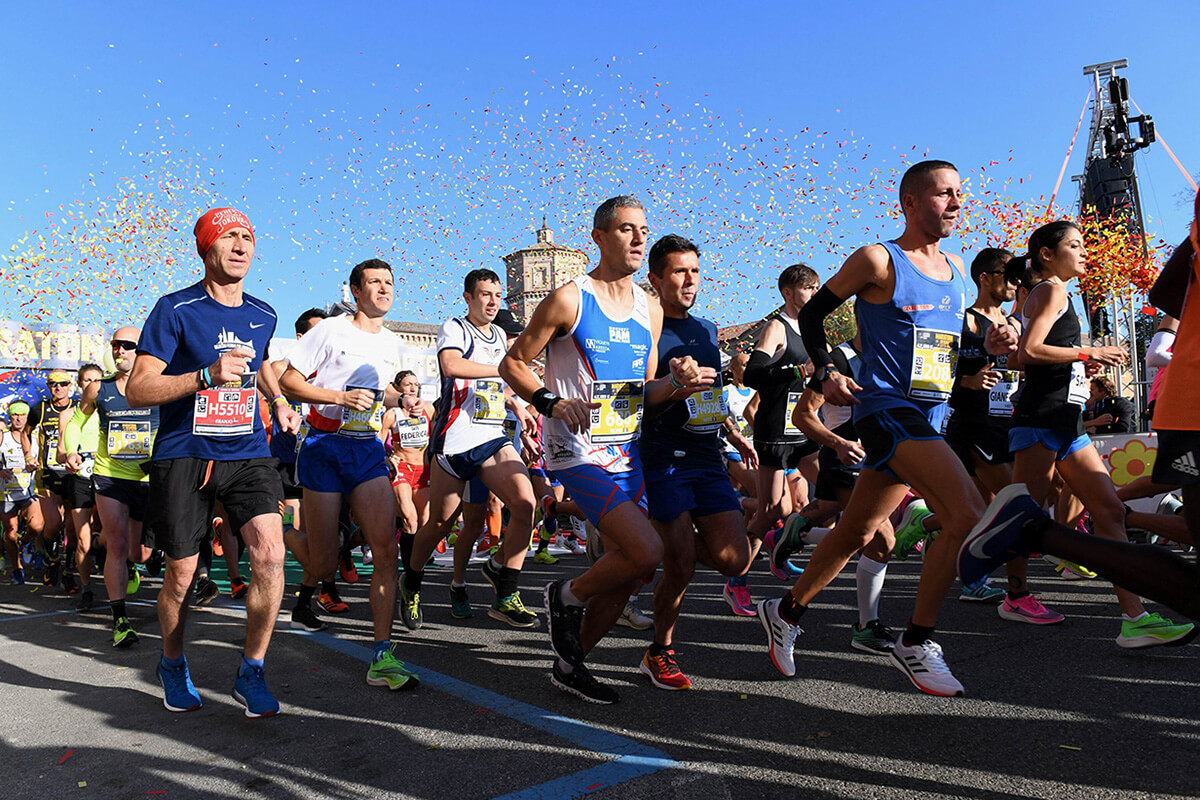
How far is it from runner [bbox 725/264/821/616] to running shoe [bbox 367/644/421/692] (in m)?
2.39

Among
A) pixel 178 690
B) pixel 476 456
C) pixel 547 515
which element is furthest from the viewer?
pixel 547 515

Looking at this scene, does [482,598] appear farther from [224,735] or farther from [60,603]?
[60,603]

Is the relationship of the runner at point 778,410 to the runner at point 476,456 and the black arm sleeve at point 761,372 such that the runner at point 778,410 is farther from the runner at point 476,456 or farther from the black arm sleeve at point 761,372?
the runner at point 476,456

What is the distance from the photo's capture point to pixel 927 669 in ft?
10.6

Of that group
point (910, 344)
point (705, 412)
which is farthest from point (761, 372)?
point (910, 344)

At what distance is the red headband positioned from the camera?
384 cm

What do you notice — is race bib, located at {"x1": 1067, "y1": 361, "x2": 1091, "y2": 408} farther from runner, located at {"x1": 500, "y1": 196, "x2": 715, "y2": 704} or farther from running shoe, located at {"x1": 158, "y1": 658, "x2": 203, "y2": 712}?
running shoe, located at {"x1": 158, "y1": 658, "x2": 203, "y2": 712}

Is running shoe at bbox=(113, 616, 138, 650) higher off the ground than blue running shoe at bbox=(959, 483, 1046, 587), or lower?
lower

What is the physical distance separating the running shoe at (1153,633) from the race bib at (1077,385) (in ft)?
3.86

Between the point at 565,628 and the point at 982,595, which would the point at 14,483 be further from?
the point at 982,595

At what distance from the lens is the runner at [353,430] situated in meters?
4.09

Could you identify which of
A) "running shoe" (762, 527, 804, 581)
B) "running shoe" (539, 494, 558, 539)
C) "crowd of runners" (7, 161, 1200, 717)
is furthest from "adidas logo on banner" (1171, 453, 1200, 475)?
"running shoe" (539, 494, 558, 539)

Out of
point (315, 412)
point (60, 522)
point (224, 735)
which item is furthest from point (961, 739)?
point (60, 522)

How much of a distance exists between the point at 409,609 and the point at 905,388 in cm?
336
